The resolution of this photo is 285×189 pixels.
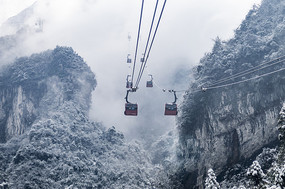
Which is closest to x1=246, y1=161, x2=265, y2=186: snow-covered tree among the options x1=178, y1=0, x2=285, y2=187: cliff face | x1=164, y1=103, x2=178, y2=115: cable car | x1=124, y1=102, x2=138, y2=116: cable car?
x1=164, y1=103, x2=178, y2=115: cable car

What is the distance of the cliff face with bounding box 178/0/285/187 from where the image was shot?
36.0 m

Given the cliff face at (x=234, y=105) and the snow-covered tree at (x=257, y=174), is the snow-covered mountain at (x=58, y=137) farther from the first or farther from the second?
the snow-covered tree at (x=257, y=174)

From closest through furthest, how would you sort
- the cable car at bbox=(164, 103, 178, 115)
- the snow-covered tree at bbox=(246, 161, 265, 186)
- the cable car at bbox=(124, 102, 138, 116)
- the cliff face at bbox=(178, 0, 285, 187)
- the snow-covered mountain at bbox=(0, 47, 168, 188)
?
the cable car at bbox=(124, 102, 138, 116)
the cable car at bbox=(164, 103, 178, 115)
the snow-covered tree at bbox=(246, 161, 265, 186)
the cliff face at bbox=(178, 0, 285, 187)
the snow-covered mountain at bbox=(0, 47, 168, 188)

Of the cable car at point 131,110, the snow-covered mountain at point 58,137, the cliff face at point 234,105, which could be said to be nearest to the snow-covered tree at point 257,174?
the cable car at point 131,110

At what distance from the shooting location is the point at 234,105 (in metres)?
39.7

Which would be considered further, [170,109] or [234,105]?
[234,105]

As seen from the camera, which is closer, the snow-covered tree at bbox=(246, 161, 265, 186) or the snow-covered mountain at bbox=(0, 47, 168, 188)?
the snow-covered tree at bbox=(246, 161, 265, 186)

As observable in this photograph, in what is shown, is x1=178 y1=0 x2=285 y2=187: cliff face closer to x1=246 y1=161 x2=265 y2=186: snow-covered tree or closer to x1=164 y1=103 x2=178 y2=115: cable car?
x1=246 y1=161 x2=265 y2=186: snow-covered tree

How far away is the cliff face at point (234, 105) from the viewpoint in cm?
3603

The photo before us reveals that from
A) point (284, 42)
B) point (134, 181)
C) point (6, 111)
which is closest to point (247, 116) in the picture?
point (284, 42)

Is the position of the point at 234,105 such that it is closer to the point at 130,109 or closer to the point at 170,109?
the point at 170,109

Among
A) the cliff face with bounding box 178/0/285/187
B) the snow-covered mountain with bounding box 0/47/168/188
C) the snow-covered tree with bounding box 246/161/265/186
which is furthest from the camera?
the snow-covered mountain with bounding box 0/47/168/188

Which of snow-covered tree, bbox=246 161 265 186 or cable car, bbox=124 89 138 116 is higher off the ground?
cable car, bbox=124 89 138 116

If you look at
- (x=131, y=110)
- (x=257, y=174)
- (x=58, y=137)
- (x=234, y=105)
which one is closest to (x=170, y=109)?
(x=131, y=110)
